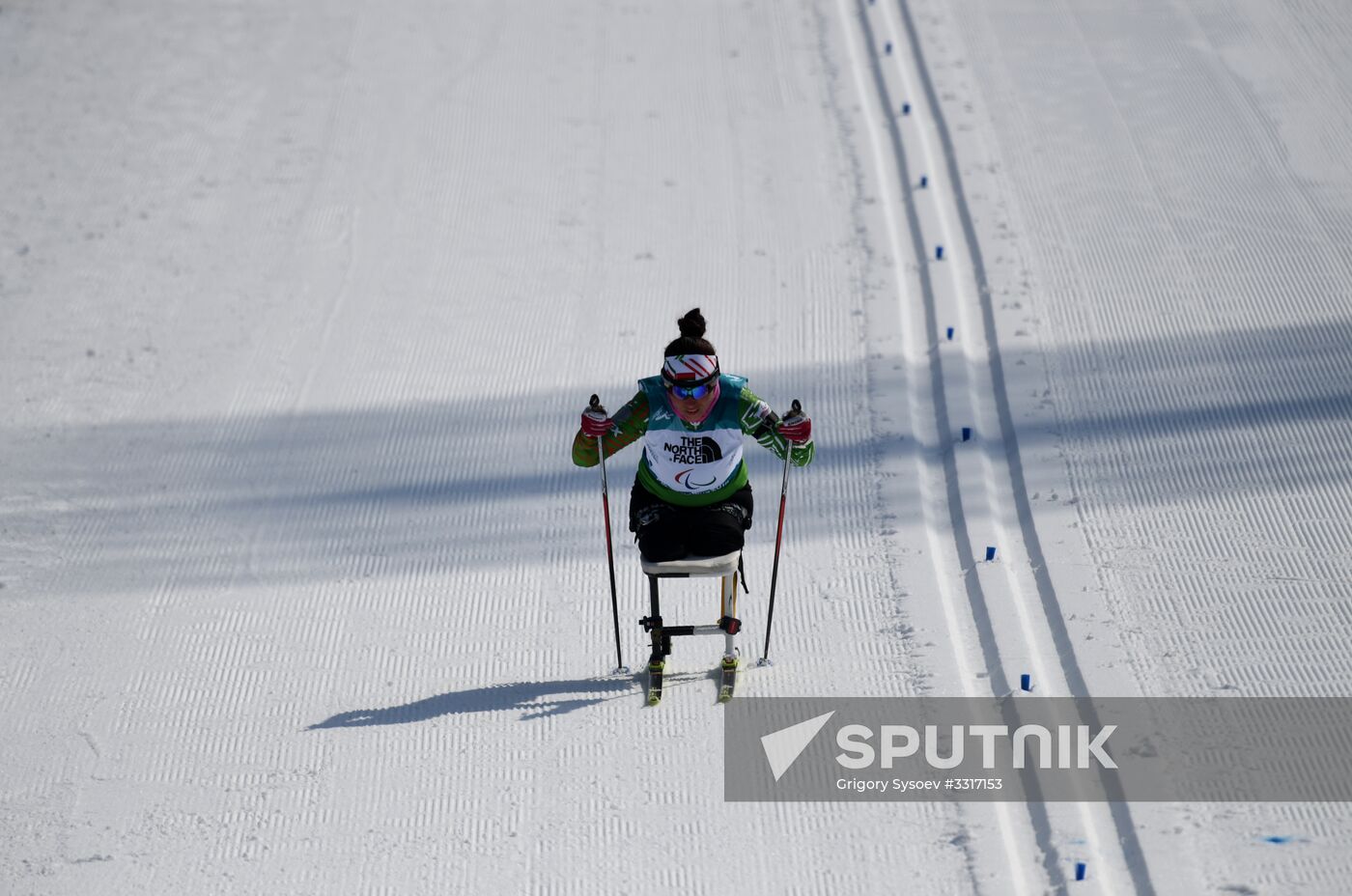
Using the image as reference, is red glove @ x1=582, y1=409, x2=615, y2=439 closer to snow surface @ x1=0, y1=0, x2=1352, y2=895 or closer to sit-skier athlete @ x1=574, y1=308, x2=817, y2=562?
sit-skier athlete @ x1=574, y1=308, x2=817, y2=562

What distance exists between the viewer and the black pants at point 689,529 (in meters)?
4.77

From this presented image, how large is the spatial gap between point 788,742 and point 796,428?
1.14 m

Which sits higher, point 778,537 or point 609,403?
point 778,537

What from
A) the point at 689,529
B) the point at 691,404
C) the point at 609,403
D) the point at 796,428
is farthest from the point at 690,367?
the point at 609,403

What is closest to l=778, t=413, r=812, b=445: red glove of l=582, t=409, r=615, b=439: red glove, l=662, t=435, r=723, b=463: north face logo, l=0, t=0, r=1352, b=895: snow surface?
l=662, t=435, r=723, b=463: north face logo

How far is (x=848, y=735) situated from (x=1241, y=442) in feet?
9.22

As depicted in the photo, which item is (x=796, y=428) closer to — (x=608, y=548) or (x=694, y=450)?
(x=694, y=450)

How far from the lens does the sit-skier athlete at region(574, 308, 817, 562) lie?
4723 mm

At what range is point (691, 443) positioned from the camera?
15.9 feet

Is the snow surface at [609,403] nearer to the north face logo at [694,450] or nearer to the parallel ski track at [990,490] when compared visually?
the parallel ski track at [990,490]

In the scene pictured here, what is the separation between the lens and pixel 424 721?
505 cm

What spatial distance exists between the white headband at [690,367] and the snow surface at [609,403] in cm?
126

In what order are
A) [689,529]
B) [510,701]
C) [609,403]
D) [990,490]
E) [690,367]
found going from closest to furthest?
[690,367], [689,529], [510,701], [990,490], [609,403]

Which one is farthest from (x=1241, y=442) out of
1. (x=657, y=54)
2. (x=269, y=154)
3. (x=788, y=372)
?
(x=269, y=154)
